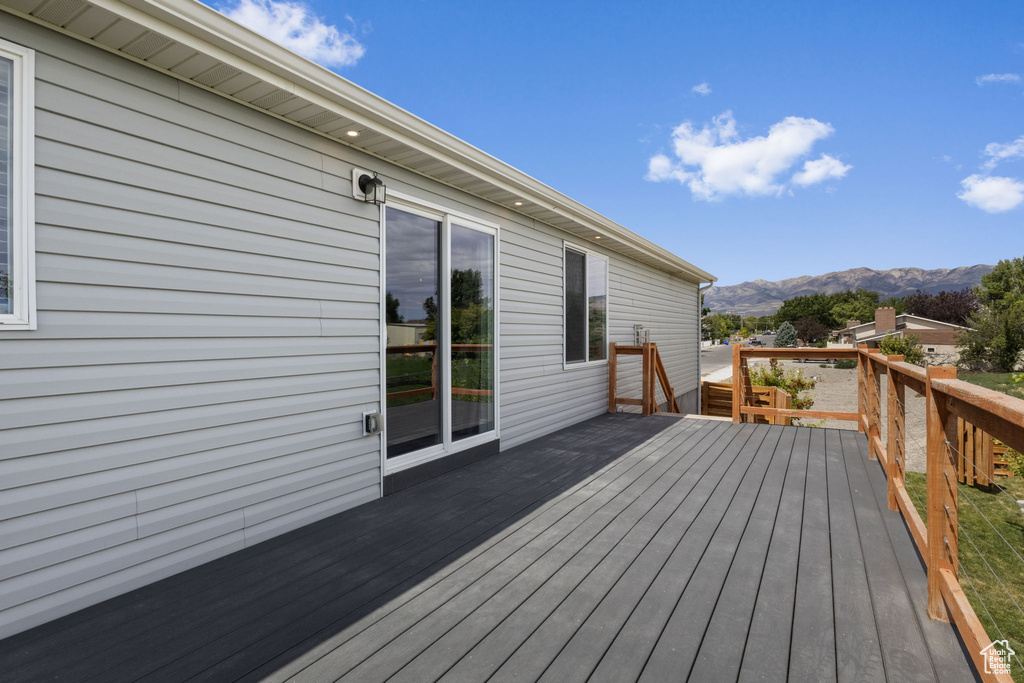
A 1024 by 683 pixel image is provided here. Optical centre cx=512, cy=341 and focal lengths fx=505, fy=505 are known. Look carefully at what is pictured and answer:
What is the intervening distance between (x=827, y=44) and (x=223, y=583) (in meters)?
21.0

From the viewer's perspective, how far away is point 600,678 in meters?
1.48

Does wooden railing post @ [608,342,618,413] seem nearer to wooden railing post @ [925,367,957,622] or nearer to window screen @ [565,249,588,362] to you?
window screen @ [565,249,588,362]

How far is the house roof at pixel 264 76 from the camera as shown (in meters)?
1.86

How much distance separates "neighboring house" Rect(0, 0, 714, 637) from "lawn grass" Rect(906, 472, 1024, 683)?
3.00m

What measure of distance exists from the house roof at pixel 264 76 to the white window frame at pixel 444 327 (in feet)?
0.80

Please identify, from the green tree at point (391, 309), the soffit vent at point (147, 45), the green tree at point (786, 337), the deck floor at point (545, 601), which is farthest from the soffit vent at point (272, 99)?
the green tree at point (786, 337)

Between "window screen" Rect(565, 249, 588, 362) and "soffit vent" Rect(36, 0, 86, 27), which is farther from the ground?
"soffit vent" Rect(36, 0, 86, 27)

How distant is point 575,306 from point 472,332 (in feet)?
6.91

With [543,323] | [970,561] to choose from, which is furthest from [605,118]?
[970,561]

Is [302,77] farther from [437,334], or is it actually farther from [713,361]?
[713,361]

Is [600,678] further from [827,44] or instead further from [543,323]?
[827,44]

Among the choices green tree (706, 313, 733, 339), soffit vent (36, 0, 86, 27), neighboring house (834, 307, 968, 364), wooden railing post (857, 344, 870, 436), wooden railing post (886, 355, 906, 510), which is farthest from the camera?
green tree (706, 313, 733, 339)

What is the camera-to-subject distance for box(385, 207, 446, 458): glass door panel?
3.36m

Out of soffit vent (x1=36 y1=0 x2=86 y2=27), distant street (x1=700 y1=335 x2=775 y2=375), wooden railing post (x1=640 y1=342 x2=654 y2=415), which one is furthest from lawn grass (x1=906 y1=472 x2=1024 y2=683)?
distant street (x1=700 y1=335 x2=775 y2=375)
